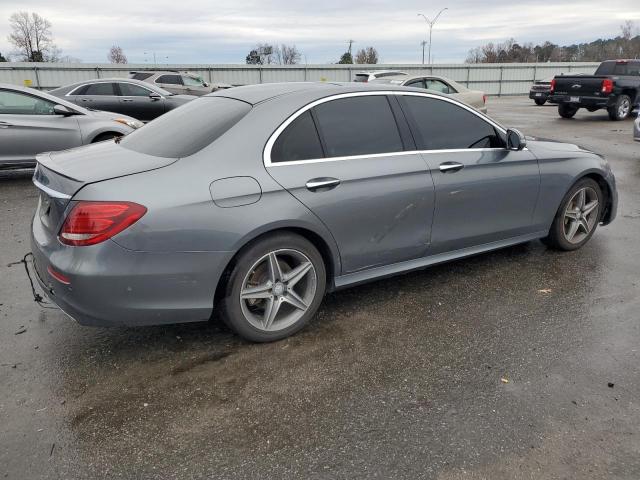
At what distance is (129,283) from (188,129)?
1207 millimetres

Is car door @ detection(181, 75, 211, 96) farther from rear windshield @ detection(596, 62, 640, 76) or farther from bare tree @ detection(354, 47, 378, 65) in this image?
bare tree @ detection(354, 47, 378, 65)

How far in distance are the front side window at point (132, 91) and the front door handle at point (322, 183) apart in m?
12.5

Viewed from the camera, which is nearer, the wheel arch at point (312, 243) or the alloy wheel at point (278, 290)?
the wheel arch at point (312, 243)

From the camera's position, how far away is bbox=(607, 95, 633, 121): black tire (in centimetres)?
1730

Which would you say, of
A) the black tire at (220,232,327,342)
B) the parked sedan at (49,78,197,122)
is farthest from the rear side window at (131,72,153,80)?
the black tire at (220,232,327,342)

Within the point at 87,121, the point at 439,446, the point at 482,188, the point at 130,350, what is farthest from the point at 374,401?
the point at 87,121

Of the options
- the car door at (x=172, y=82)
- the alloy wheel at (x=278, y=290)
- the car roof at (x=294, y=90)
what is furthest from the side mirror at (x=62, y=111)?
the car door at (x=172, y=82)

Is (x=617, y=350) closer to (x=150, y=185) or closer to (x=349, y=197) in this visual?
(x=349, y=197)

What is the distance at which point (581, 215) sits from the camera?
5.20 m

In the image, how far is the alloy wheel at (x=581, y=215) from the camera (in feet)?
16.9

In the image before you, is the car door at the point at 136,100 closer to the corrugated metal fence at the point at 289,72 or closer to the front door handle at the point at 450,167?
the front door handle at the point at 450,167

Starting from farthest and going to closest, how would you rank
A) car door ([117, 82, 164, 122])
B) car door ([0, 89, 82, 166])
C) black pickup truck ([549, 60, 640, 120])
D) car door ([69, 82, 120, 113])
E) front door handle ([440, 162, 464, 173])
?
1. black pickup truck ([549, 60, 640, 120])
2. car door ([117, 82, 164, 122])
3. car door ([69, 82, 120, 113])
4. car door ([0, 89, 82, 166])
5. front door handle ([440, 162, 464, 173])

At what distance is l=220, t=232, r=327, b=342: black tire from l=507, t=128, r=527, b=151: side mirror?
80.2 inches

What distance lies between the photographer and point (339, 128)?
3.73 metres
